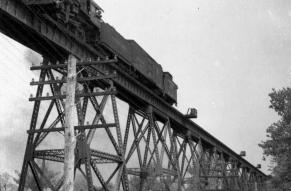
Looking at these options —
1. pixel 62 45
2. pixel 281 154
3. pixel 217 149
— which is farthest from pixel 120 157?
pixel 217 149

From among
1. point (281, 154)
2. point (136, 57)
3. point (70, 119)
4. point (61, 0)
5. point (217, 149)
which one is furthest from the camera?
point (217, 149)

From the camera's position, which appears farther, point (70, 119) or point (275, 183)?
point (275, 183)

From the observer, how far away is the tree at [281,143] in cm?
2406

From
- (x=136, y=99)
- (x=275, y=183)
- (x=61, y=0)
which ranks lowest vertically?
(x=275, y=183)

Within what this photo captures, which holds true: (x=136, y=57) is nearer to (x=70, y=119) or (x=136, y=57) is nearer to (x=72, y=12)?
(x=72, y=12)

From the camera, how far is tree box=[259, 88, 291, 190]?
24062 millimetres

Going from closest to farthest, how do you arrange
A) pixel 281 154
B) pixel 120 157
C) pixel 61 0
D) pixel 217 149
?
pixel 61 0, pixel 120 157, pixel 281 154, pixel 217 149

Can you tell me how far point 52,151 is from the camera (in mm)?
15117

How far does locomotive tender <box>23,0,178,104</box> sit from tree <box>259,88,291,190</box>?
7.69 meters

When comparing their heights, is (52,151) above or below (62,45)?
below

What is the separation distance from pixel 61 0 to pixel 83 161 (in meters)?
6.29

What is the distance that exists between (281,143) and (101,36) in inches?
584

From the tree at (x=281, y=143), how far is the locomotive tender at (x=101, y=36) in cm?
769

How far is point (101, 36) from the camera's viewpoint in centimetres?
1819
